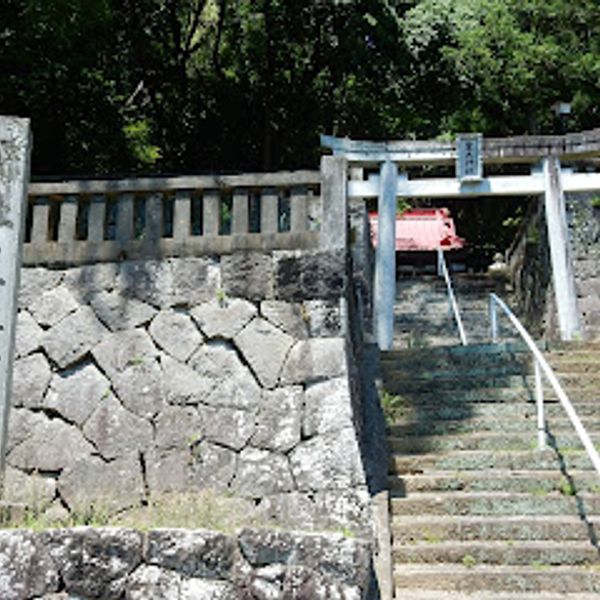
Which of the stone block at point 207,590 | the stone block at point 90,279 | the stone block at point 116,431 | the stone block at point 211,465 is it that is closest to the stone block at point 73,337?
the stone block at point 90,279

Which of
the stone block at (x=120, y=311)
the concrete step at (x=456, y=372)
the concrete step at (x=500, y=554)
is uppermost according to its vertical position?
the stone block at (x=120, y=311)

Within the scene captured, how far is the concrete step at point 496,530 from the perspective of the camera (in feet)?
15.3

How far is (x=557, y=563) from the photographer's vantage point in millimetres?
4473

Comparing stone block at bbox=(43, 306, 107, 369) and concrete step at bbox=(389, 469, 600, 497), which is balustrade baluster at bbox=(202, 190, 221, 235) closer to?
stone block at bbox=(43, 306, 107, 369)

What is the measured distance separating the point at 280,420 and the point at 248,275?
98 cm

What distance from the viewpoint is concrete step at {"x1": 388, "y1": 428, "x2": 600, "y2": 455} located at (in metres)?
5.56

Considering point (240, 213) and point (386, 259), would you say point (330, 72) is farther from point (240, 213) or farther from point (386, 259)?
point (240, 213)

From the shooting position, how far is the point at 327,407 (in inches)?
189

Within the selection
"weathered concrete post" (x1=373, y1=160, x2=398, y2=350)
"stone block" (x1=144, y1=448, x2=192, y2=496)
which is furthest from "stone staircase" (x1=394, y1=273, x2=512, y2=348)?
"stone block" (x1=144, y1=448, x2=192, y2=496)

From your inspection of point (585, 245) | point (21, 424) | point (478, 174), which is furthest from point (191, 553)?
point (585, 245)

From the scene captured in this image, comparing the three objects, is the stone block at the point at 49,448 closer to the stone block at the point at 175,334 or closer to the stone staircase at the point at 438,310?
the stone block at the point at 175,334

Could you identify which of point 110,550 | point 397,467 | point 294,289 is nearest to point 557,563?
point 397,467

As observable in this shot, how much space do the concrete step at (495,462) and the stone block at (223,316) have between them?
1.40 metres

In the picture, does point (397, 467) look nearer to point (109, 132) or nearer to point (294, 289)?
point (294, 289)
